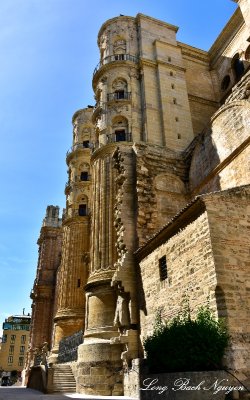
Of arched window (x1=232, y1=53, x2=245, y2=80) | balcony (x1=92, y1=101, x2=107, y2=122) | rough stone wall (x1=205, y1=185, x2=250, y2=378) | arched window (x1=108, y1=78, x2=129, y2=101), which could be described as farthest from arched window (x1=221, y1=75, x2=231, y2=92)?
rough stone wall (x1=205, y1=185, x2=250, y2=378)

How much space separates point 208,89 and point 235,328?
2322 cm

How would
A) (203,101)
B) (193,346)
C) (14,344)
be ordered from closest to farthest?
(193,346) < (203,101) < (14,344)

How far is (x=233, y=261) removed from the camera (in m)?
8.45

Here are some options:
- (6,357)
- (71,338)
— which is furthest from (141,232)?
(6,357)

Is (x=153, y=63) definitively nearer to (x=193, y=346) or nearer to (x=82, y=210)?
(x=82, y=210)

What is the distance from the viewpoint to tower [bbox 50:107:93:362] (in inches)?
938

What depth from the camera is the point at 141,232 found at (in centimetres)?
1400

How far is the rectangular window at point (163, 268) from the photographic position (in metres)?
10.6

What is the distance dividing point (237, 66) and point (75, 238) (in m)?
17.8

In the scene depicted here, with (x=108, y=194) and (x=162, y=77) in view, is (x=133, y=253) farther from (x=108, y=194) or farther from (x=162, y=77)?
(x=162, y=77)

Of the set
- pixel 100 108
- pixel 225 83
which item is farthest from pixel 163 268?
pixel 225 83

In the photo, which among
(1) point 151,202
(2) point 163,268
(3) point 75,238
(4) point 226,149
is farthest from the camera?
(3) point 75,238

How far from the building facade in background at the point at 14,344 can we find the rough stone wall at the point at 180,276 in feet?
216

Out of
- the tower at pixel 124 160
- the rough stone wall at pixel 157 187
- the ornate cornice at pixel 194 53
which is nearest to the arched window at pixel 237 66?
the tower at pixel 124 160
